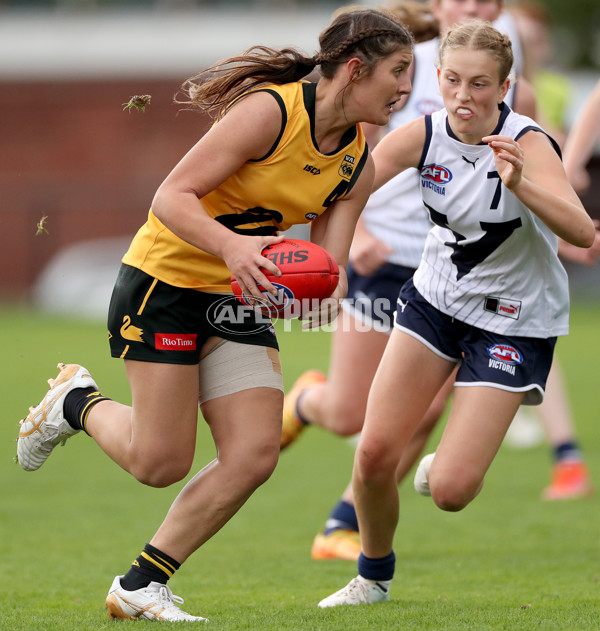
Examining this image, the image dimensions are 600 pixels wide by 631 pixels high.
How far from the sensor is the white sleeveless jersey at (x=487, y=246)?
3.72 meters

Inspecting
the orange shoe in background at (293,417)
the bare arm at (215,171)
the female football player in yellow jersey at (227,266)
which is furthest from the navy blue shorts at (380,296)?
the bare arm at (215,171)

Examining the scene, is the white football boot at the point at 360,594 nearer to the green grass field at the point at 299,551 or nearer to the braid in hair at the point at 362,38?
the green grass field at the point at 299,551

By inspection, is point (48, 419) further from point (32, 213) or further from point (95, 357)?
point (32, 213)

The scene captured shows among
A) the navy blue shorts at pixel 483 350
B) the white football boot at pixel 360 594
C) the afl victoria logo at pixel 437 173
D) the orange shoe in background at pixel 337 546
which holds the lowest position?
the orange shoe in background at pixel 337 546

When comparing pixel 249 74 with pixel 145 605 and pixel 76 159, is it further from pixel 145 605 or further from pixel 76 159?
pixel 76 159

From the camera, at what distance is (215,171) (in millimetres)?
3412

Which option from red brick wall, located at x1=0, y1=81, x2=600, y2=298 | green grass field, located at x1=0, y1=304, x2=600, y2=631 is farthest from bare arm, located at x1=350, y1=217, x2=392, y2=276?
red brick wall, located at x1=0, y1=81, x2=600, y2=298

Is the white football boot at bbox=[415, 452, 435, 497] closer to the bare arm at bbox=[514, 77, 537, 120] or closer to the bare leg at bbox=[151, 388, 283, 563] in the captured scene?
the bare leg at bbox=[151, 388, 283, 563]

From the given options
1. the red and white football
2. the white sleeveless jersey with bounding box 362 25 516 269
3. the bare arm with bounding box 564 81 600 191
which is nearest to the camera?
the red and white football

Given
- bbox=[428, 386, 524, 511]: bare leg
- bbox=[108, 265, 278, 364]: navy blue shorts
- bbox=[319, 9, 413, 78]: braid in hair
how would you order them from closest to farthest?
1. bbox=[319, 9, 413, 78]: braid in hair
2. bbox=[108, 265, 278, 364]: navy blue shorts
3. bbox=[428, 386, 524, 511]: bare leg

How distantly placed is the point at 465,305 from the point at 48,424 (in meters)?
1.63

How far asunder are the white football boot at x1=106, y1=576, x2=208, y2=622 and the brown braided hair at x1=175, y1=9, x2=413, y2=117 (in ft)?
5.44

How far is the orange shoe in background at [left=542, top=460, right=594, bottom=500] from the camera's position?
6.16 m

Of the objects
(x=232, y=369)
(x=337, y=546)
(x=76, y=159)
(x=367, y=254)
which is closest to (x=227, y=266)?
(x=232, y=369)
